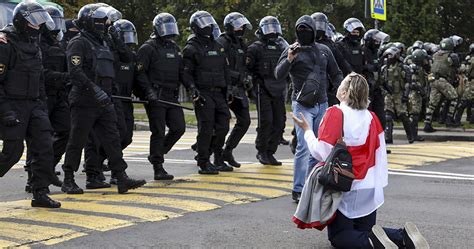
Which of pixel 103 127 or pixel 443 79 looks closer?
pixel 103 127

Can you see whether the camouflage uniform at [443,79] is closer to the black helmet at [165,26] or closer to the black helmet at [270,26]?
the black helmet at [270,26]

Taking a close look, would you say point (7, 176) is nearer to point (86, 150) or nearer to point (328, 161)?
point (86, 150)

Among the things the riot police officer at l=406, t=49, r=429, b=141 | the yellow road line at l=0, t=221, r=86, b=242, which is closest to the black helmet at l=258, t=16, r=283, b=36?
the yellow road line at l=0, t=221, r=86, b=242

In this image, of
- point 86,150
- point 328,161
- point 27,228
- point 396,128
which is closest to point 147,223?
point 27,228

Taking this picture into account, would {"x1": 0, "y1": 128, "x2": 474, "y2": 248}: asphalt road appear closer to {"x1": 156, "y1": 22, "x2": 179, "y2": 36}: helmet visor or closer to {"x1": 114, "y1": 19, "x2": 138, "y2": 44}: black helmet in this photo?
{"x1": 114, "y1": 19, "x2": 138, "y2": 44}: black helmet

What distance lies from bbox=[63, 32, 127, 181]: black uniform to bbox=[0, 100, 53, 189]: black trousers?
81 centimetres

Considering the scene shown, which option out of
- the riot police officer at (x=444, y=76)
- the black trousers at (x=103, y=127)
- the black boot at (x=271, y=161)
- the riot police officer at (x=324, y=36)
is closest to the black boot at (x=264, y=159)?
the black boot at (x=271, y=161)

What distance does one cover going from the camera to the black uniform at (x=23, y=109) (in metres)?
8.49

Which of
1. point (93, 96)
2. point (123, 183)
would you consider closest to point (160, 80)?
point (93, 96)

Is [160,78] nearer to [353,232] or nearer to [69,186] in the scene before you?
[69,186]

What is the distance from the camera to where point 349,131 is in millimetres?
6848

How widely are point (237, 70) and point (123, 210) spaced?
4.07m

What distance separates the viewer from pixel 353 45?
1374 cm

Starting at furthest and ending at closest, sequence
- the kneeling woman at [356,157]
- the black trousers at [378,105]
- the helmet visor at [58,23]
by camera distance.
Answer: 1. the black trousers at [378,105]
2. the helmet visor at [58,23]
3. the kneeling woman at [356,157]
